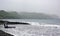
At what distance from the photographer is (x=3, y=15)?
257 feet

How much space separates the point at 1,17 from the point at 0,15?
205cm

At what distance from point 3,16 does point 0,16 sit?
182 cm

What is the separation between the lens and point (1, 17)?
80.6 meters

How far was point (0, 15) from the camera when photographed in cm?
7888

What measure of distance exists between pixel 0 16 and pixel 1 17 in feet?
6.26

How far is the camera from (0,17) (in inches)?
3113

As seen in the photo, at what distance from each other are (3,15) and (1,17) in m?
2.93

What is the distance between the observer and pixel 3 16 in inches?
3140

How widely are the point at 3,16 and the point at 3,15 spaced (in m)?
1.51

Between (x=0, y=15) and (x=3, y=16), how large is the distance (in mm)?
1870

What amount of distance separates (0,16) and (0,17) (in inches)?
25.8

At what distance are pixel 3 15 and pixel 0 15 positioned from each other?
6.19ft
